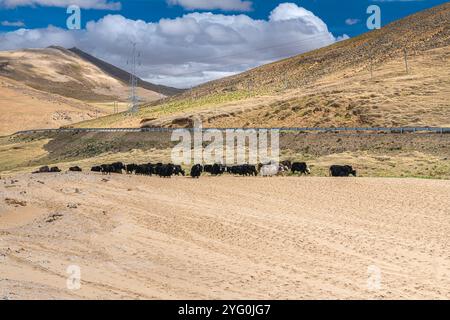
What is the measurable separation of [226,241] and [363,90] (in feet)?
204

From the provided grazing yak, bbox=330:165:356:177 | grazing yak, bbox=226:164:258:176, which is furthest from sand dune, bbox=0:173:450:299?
grazing yak, bbox=226:164:258:176

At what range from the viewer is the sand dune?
14.4 m

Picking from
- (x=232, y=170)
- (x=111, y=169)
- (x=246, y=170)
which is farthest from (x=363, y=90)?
(x=111, y=169)

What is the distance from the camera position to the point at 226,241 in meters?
19.9

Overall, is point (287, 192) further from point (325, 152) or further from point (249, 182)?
point (325, 152)

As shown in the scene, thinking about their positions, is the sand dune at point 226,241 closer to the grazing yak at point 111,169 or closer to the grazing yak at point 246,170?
the grazing yak at point 246,170

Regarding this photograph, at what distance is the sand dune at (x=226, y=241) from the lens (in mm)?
14445

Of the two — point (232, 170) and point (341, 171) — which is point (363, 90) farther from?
point (232, 170)

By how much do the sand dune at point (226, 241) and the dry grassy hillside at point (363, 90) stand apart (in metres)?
35.2

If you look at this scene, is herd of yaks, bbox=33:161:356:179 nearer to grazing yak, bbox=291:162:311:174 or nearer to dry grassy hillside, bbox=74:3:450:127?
grazing yak, bbox=291:162:311:174

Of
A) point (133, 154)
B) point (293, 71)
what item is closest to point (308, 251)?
point (133, 154)

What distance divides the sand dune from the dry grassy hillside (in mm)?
35187

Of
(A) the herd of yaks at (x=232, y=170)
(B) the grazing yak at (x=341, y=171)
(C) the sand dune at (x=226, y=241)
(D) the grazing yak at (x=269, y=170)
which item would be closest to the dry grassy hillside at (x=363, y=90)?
(B) the grazing yak at (x=341, y=171)

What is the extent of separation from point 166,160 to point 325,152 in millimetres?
14166
